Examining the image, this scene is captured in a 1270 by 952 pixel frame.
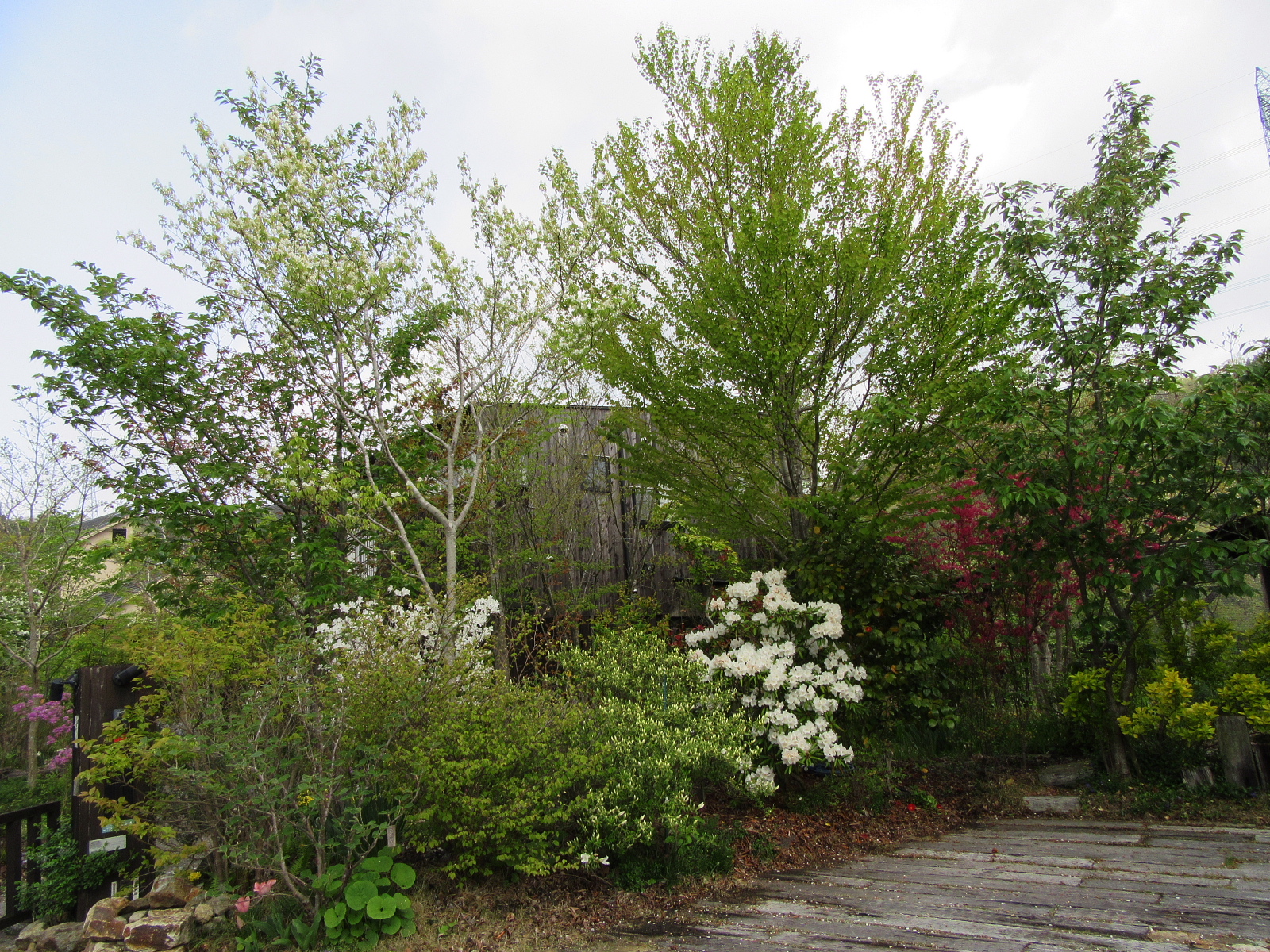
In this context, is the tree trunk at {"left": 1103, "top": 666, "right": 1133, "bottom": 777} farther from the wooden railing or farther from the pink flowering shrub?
the pink flowering shrub

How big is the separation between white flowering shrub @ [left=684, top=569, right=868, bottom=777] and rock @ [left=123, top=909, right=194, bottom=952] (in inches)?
144

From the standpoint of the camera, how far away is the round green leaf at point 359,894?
386 centimetres

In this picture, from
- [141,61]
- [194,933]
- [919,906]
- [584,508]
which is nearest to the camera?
[919,906]

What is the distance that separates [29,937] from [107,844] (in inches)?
31.3

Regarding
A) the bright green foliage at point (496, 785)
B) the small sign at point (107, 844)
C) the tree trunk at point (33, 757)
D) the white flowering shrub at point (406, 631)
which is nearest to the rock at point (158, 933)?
the small sign at point (107, 844)

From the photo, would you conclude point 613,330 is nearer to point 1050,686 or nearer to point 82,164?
point 82,164

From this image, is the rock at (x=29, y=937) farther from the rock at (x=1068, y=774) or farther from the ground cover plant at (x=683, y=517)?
the rock at (x=1068, y=774)

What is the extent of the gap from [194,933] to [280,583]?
3325 mm

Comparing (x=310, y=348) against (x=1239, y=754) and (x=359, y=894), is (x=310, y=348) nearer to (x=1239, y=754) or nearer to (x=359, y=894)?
(x=359, y=894)

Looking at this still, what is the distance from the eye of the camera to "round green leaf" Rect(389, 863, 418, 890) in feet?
13.1

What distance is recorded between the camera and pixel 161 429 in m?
6.88

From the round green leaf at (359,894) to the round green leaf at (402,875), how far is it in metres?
0.12

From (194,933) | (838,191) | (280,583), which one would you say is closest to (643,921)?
(194,933)


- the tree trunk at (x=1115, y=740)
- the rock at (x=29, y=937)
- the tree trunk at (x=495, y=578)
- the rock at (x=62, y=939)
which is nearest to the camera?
the rock at (x=62, y=939)
